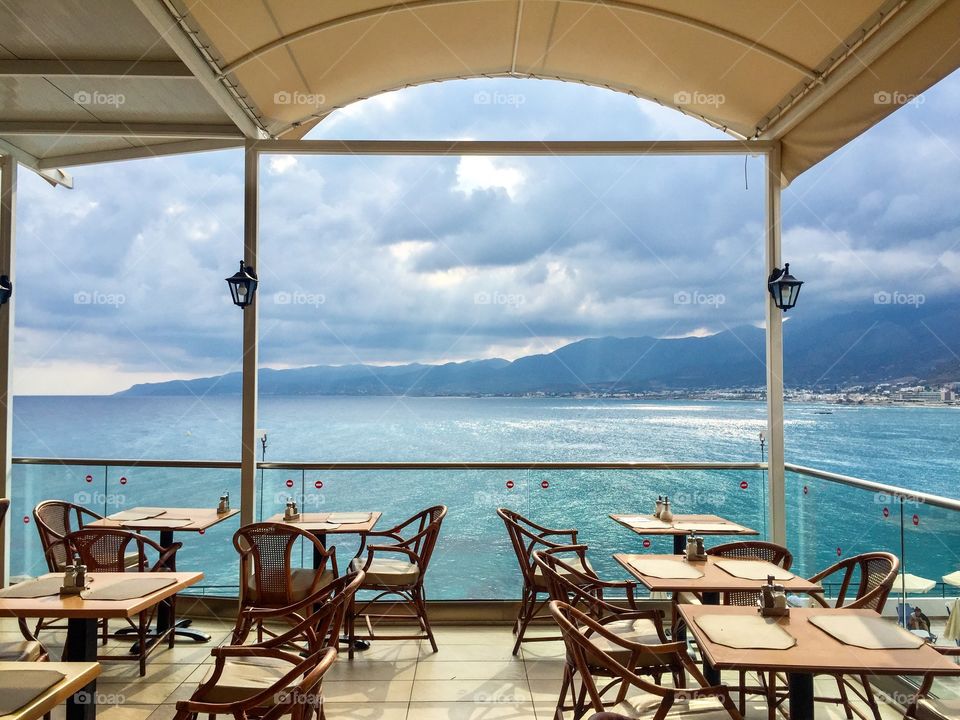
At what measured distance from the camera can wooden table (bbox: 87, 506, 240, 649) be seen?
14.9ft

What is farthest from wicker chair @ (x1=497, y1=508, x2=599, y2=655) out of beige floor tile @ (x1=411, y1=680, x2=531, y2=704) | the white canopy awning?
the white canopy awning

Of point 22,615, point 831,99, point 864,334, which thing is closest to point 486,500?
point 22,615

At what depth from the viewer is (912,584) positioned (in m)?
3.62

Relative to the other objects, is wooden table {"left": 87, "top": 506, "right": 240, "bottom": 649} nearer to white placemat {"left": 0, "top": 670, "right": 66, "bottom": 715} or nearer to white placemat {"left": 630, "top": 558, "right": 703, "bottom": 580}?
white placemat {"left": 0, "top": 670, "right": 66, "bottom": 715}

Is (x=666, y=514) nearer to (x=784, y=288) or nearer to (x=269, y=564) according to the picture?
(x=784, y=288)

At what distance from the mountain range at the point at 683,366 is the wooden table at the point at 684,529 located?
26307 mm

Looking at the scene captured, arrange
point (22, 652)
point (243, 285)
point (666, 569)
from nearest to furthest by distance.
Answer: point (22, 652), point (666, 569), point (243, 285)

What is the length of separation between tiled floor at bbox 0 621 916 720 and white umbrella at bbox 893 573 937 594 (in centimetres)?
60

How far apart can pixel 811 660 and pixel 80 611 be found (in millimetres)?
2642

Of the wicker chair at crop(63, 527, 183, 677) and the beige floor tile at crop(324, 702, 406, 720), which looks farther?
the wicker chair at crop(63, 527, 183, 677)

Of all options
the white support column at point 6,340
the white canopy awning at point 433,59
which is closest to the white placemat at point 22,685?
the white canopy awning at point 433,59

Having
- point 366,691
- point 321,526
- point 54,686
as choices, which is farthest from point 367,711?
point 54,686

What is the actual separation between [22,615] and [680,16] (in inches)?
179

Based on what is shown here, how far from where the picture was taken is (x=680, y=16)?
4.22 m
